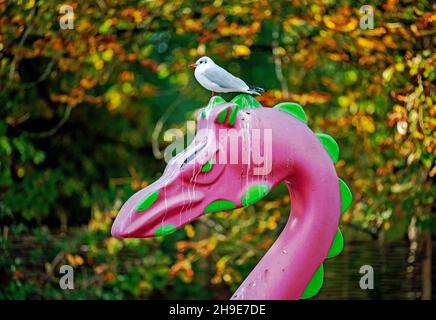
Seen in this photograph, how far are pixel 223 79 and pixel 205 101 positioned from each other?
188 inches

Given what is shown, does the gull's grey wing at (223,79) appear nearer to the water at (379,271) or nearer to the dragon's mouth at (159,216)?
the dragon's mouth at (159,216)

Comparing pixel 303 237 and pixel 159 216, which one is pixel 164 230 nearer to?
pixel 159 216

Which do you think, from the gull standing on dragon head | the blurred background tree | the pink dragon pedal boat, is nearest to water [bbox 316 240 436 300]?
the blurred background tree

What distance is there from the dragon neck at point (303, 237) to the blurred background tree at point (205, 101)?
1694 mm

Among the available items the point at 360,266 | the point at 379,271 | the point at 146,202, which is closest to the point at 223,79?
the point at 146,202

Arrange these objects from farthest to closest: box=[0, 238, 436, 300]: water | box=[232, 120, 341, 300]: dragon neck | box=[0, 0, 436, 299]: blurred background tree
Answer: box=[0, 238, 436, 300]: water, box=[0, 0, 436, 299]: blurred background tree, box=[232, 120, 341, 300]: dragon neck

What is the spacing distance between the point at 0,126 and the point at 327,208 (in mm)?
3408

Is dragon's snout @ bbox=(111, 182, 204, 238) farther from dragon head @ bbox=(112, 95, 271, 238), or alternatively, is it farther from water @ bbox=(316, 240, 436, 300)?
water @ bbox=(316, 240, 436, 300)

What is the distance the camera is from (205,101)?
859 centimetres

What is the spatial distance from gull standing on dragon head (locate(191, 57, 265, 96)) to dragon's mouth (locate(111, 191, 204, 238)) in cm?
53

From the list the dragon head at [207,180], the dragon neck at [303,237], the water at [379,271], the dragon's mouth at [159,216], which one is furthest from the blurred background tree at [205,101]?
the dragon's mouth at [159,216]

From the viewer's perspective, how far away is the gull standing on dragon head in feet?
12.5

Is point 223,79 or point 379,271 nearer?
point 223,79

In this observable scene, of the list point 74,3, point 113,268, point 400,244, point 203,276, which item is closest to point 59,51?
point 74,3
